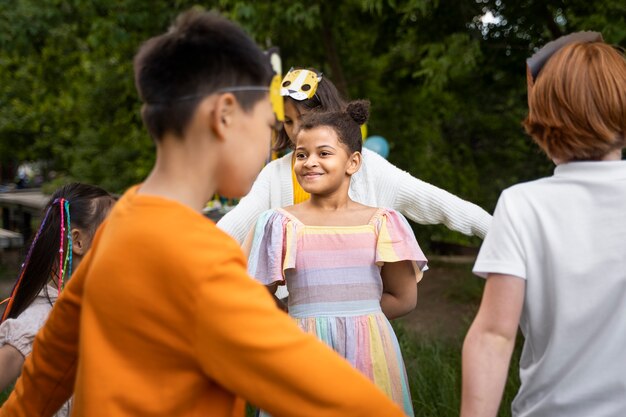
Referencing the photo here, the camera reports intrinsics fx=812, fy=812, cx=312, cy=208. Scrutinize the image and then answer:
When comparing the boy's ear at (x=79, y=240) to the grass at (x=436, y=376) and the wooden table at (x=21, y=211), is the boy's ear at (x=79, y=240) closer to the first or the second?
the grass at (x=436, y=376)

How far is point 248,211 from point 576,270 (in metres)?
1.62

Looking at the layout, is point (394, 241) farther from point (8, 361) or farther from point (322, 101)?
point (8, 361)

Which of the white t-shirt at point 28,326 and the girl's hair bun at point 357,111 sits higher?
the girl's hair bun at point 357,111

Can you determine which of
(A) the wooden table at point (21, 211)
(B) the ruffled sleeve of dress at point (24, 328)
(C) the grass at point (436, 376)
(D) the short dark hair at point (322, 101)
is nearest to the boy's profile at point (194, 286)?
(B) the ruffled sleeve of dress at point (24, 328)

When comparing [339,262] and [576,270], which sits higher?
[576,270]

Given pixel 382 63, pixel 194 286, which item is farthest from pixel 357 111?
pixel 382 63

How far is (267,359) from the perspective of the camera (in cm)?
140

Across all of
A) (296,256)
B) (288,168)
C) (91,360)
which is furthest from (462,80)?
(91,360)

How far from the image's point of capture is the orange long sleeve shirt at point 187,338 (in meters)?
1.41

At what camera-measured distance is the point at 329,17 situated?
8227mm

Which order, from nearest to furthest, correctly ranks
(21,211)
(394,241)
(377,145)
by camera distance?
1. (394,241)
2. (377,145)
3. (21,211)

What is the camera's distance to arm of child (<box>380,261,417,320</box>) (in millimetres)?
2867

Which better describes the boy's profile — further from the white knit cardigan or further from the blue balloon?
the blue balloon

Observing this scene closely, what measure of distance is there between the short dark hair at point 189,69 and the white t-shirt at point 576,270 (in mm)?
681
